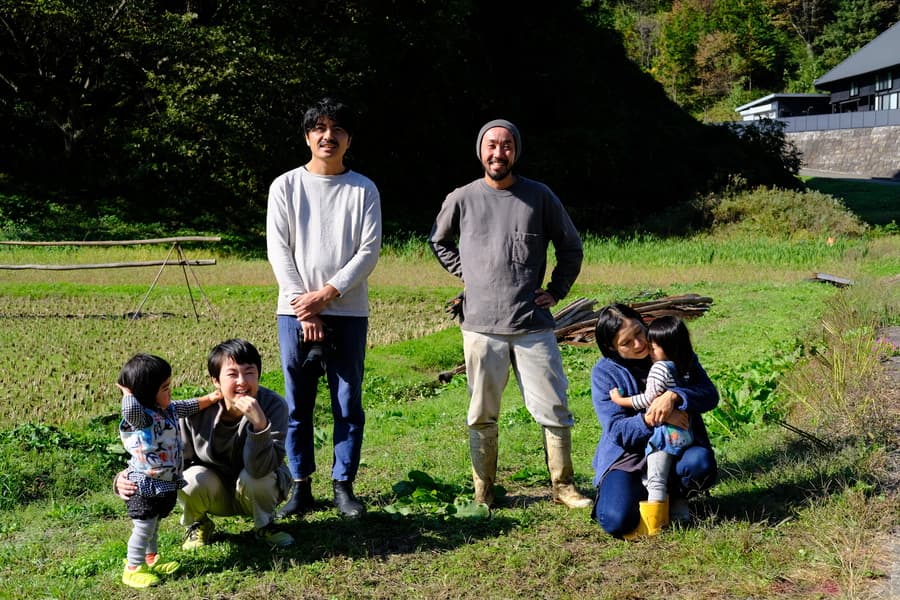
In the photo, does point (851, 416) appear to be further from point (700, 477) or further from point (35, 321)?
point (35, 321)

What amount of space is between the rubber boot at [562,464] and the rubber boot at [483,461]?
31 centimetres

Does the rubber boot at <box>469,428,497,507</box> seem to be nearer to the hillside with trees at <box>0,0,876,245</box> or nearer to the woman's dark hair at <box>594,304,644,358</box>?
the woman's dark hair at <box>594,304,644,358</box>

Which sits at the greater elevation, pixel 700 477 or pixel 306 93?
pixel 306 93

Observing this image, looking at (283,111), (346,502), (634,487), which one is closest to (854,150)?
(283,111)

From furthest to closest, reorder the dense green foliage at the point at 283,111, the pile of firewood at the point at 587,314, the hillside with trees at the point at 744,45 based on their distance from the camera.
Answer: the hillside with trees at the point at 744,45 < the dense green foliage at the point at 283,111 < the pile of firewood at the point at 587,314

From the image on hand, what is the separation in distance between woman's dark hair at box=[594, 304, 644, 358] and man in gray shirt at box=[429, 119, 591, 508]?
0.34 metres

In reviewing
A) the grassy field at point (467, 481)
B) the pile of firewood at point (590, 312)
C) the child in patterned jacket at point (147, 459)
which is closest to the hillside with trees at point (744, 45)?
the pile of firewood at point (590, 312)

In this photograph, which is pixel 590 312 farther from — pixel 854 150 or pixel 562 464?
pixel 854 150

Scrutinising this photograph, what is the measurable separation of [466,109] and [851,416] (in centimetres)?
2597

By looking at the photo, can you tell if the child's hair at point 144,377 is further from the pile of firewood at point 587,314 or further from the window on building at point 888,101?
the window on building at point 888,101

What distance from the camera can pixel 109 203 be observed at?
27.2 meters

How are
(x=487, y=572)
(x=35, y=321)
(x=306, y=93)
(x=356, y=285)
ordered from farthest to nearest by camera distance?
(x=306, y=93)
(x=35, y=321)
(x=356, y=285)
(x=487, y=572)

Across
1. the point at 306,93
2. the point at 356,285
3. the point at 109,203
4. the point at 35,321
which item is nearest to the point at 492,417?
the point at 356,285

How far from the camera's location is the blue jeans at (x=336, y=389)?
5.07 m
